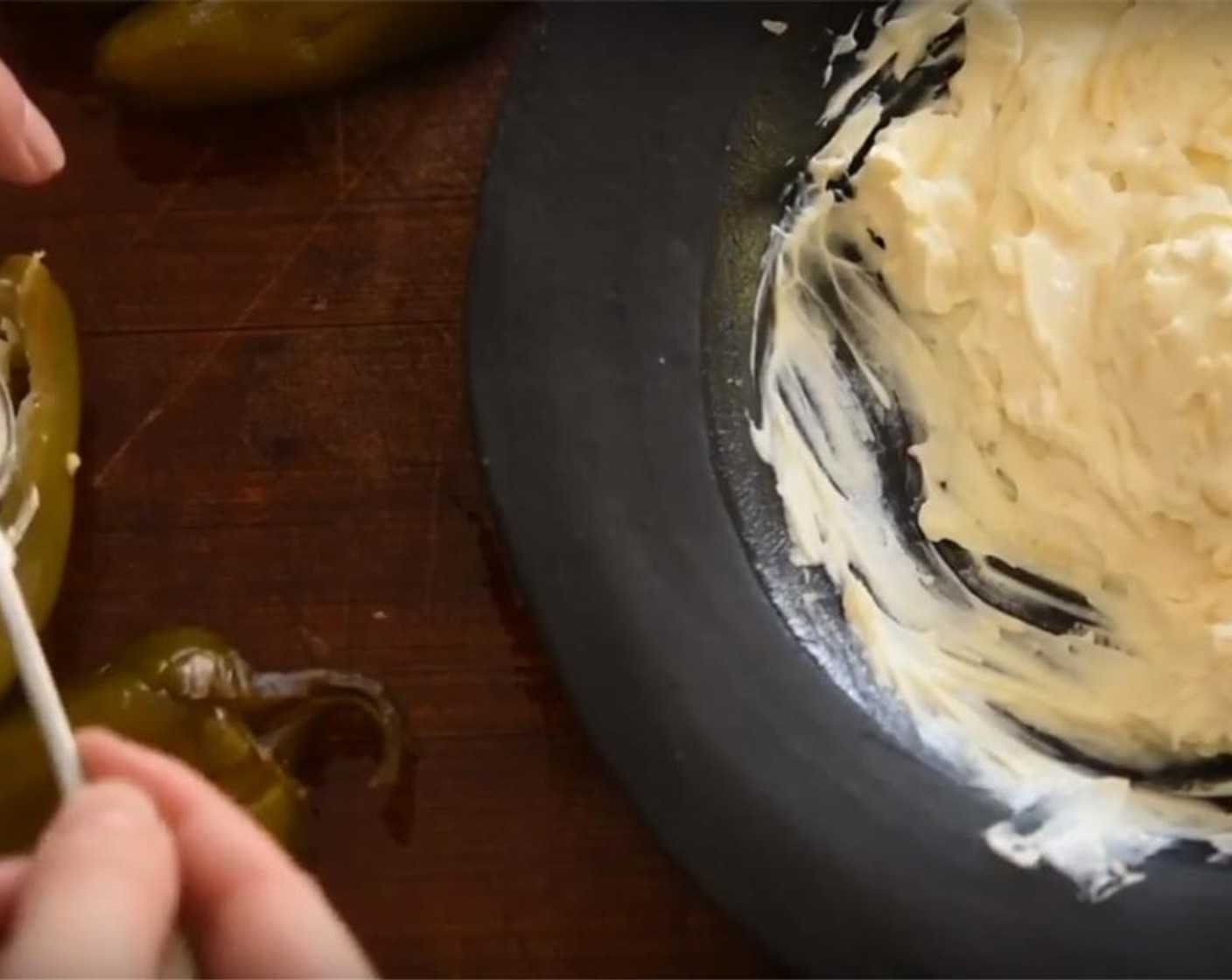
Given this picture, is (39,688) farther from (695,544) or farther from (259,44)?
(259,44)

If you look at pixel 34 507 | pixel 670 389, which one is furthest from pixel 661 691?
pixel 34 507

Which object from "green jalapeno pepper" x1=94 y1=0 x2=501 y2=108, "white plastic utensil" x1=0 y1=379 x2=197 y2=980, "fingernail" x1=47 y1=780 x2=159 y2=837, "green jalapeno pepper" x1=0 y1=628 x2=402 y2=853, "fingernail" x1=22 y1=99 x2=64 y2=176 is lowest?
"green jalapeno pepper" x1=0 y1=628 x2=402 y2=853

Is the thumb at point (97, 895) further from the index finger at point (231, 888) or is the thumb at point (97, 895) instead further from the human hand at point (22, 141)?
the human hand at point (22, 141)

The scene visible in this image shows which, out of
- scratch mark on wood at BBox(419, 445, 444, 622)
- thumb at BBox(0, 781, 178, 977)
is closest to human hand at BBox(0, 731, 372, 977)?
thumb at BBox(0, 781, 178, 977)

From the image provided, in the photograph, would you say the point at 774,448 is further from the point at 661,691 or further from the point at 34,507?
the point at 34,507

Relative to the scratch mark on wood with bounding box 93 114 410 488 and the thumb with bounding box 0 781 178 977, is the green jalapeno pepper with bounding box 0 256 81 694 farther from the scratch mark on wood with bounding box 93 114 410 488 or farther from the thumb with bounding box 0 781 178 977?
the thumb with bounding box 0 781 178 977
